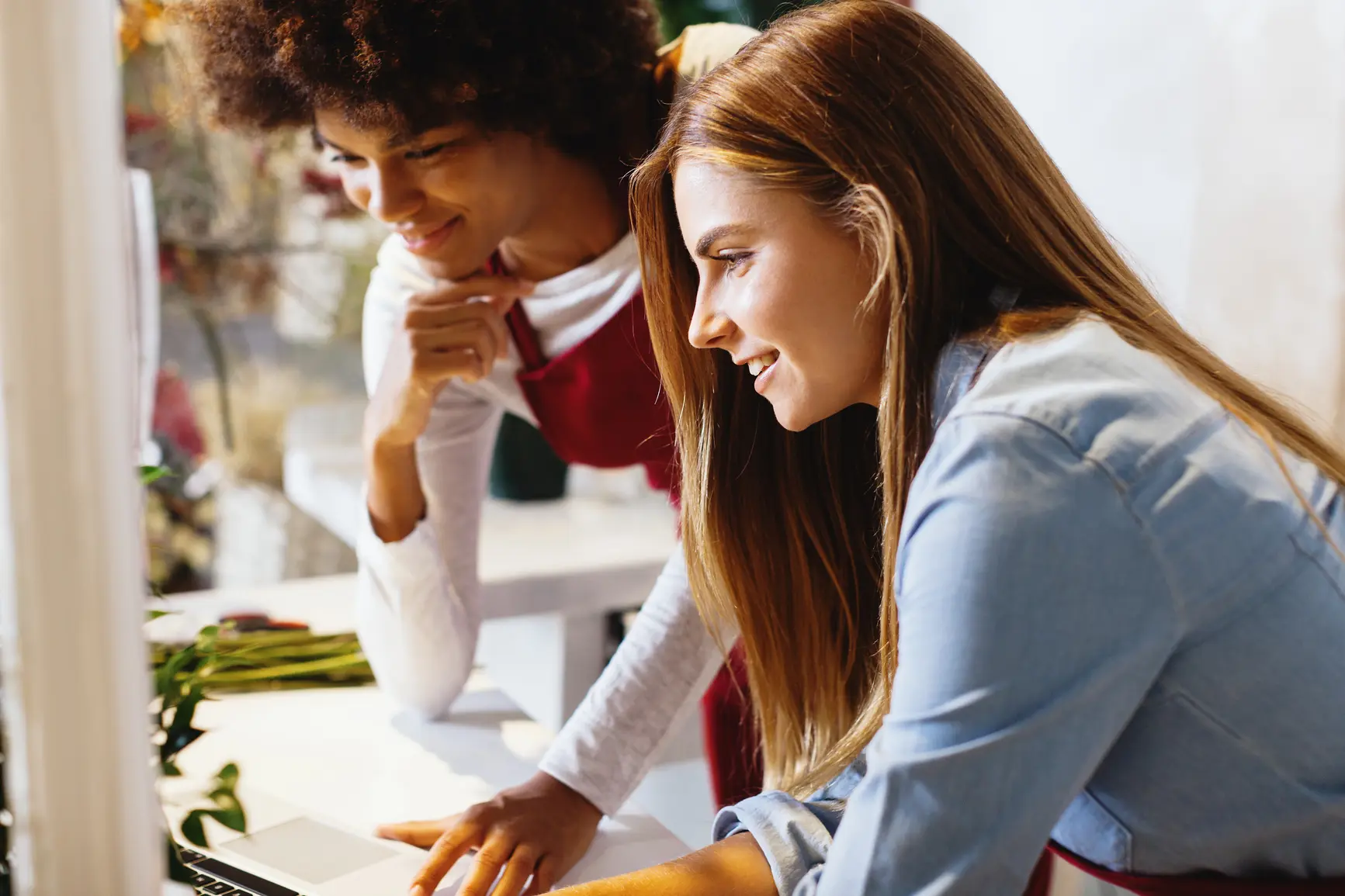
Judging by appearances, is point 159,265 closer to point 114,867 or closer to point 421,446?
point 421,446

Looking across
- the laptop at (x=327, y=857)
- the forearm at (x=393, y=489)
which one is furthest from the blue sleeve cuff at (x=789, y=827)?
the forearm at (x=393, y=489)

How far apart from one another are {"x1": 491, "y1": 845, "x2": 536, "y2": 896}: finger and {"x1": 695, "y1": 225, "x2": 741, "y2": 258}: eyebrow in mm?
426

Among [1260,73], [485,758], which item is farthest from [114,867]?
[1260,73]

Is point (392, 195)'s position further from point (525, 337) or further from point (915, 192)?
point (915, 192)

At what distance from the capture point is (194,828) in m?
0.54

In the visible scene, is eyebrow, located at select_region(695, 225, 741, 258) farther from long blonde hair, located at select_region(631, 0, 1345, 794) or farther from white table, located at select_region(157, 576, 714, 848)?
white table, located at select_region(157, 576, 714, 848)

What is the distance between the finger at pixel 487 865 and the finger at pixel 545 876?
2 centimetres

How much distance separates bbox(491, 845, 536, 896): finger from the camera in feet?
2.84

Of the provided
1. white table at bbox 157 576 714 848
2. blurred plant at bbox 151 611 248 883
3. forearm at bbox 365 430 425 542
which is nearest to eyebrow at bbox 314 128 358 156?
forearm at bbox 365 430 425 542

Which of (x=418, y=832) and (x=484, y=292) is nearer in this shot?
(x=418, y=832)

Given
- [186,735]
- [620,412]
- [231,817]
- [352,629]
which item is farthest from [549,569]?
[231,817]

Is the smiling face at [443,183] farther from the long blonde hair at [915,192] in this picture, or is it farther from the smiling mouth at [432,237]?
the long blonde hair at [915,192]

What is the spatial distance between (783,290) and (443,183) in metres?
0.45

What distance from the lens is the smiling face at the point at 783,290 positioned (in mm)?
731
